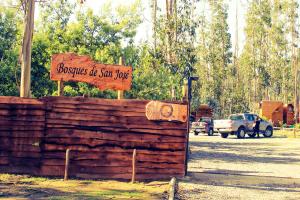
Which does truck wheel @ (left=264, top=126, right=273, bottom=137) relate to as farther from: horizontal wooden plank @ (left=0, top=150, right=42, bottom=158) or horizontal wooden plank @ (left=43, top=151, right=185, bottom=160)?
horizontal wooden plank @ (left=0, top=150, right=42, bottom=158)

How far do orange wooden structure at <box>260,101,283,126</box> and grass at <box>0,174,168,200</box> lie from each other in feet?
122

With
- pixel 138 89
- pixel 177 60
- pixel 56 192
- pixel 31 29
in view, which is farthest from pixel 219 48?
pixel 56 192

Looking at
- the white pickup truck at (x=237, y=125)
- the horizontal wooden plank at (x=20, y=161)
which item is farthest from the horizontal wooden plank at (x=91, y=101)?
the white pickup truck at (x=237, y=125)

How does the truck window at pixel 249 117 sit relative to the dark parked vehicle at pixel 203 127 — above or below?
above

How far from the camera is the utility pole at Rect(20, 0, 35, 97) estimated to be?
12969 millimetres

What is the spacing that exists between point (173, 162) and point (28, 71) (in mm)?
5587

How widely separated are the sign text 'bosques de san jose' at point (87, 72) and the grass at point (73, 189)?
2632 millimetres

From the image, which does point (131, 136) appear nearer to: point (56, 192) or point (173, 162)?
point (173, 162)

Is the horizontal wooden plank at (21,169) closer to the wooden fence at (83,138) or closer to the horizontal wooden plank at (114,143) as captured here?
the wooden fence at (83,138)

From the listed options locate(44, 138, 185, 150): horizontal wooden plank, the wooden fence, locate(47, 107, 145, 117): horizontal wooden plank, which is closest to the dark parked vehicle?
locate(44, 138, 185, 150): horizontal wooden plank

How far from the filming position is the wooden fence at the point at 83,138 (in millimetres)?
10656

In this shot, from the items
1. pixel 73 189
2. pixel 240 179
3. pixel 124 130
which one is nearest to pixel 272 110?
pixel 240 179

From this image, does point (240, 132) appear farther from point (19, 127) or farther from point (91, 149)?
point (19, 127)

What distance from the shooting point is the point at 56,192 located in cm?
880
